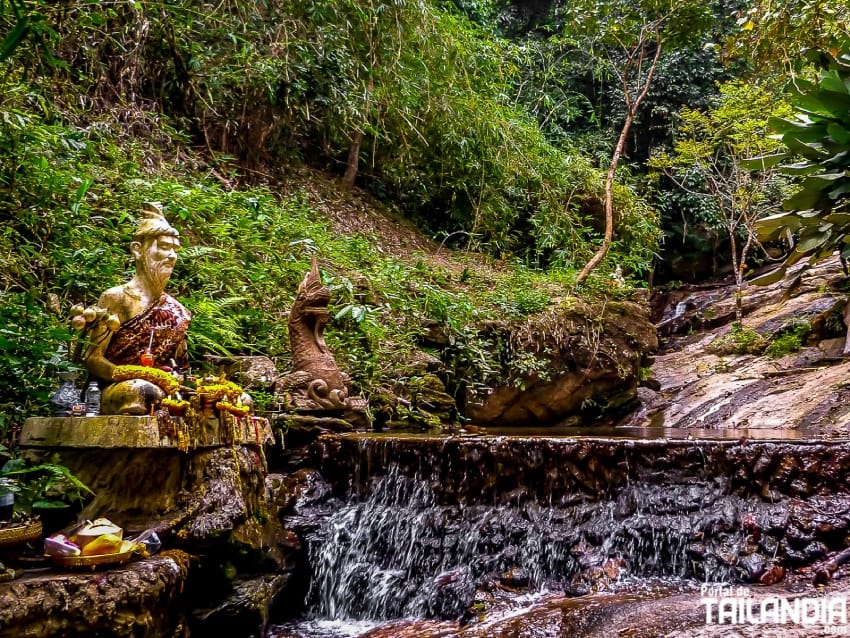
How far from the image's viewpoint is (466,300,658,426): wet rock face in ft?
23.2

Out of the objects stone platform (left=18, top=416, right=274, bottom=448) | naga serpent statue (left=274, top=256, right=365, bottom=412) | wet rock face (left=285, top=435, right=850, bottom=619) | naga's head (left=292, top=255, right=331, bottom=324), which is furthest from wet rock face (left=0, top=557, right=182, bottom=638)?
naga's head (left=292, top=255, right=331, bottom=324)

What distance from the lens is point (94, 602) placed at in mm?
2113

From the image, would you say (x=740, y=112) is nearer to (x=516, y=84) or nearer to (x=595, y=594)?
(x=516, y=84)

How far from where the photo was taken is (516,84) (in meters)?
13.0

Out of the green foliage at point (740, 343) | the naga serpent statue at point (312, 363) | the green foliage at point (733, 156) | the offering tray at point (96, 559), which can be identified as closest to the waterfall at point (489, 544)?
the naga serpent statue at point (312, 363)

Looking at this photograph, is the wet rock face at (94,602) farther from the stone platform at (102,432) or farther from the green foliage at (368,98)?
the green foliage at (368,98)

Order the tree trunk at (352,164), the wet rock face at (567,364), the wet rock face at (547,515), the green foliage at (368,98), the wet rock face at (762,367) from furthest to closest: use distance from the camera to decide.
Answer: the tree trunk at (352,164), the wet rock face at (762,367), the wet rock face at (567,364), the green foliage at (368,98), the wet rock face at (547,515)

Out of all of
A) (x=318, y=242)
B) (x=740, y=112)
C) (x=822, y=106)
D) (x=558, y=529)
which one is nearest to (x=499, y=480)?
(x=558, y=529)

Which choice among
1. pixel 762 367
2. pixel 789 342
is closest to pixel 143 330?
pixel 762 367

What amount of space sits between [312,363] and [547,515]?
2.03 meters

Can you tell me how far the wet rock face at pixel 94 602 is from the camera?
1.96 meters

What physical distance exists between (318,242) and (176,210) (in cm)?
182

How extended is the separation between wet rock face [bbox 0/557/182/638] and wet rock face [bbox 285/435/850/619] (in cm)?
139

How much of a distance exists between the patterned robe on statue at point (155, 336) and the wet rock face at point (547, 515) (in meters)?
1.42
